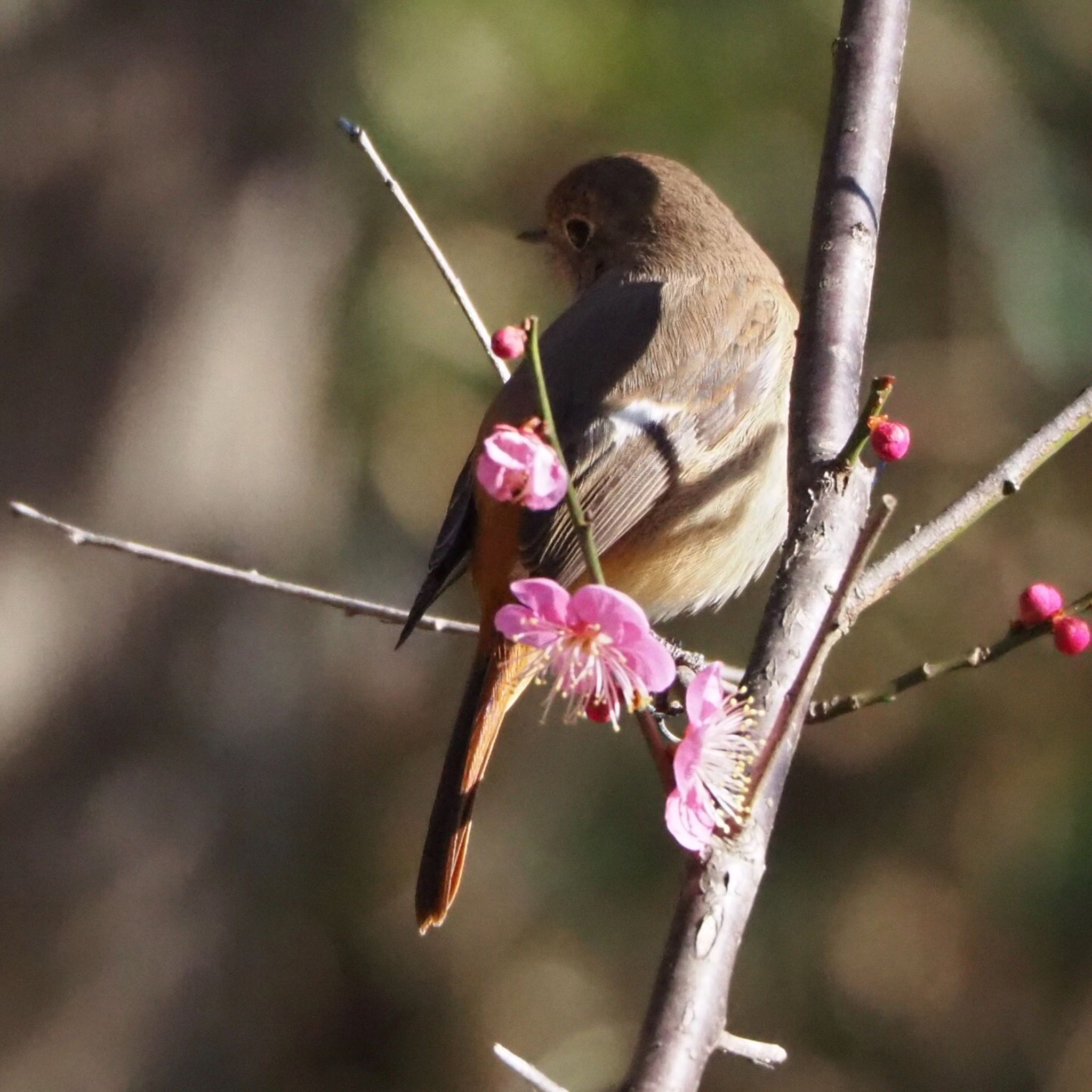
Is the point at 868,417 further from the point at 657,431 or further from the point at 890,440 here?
the point at 657,431

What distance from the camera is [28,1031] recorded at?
17.3 ft

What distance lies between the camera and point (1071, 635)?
6.33 feet

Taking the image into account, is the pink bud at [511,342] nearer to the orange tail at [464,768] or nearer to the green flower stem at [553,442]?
the green flower stem at [553,442]

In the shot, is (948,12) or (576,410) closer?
(576,410)

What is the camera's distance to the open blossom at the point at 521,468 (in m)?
1.60

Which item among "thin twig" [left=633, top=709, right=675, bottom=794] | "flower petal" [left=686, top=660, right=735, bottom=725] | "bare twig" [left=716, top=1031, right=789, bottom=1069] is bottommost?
"bare twig" [left=716, top=1031, right=789, bottom=1069]

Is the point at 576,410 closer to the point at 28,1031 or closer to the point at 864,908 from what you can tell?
the point at 864,908

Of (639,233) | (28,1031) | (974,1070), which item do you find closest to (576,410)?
(639,233)

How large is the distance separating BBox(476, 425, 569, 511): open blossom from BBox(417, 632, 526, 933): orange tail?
1127 mm

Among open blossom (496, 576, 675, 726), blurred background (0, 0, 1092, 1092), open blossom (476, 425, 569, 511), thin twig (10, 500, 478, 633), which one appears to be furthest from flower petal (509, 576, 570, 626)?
blurred background (0, 0, 1092, 1092)

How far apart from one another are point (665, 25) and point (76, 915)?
11.2 ft

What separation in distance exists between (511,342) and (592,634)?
326mm

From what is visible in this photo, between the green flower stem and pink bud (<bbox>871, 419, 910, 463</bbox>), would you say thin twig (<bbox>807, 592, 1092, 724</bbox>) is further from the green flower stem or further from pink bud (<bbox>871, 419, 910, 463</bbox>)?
the green flower stem

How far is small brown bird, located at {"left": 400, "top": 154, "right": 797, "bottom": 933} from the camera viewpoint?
279 centimetres
